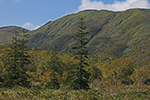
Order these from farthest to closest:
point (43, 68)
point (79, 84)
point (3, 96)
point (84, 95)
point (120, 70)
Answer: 1. point (120, 70)
2. point (43, 68)
3. point (79, 84)
4. point (3, 96)
5. point (84, 95)

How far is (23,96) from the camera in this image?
307 inches

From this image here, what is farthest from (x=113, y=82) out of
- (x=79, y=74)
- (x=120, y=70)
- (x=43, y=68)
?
(x=79, y=74)

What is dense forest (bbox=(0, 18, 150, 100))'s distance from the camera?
308 inches

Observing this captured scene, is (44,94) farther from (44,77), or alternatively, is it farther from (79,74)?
(44,77)

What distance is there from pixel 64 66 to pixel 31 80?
11156 millimetres

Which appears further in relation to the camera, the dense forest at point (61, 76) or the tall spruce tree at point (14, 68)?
the tall spruce tree at point (14, 68)

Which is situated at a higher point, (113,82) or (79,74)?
(79,74)

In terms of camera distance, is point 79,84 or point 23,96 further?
point 79,84

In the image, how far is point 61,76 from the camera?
1960 inches

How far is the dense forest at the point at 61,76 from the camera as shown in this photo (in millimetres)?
7826

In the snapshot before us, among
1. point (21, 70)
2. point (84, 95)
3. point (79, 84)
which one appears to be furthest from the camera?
point (21, 70)

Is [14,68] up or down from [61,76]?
up

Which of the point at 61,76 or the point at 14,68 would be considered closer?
the point at 14,68

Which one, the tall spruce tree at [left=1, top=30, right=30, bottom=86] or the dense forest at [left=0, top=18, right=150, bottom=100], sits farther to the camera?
the tall spruce tree at [left=1, top=30, right=30, bottom=86]
